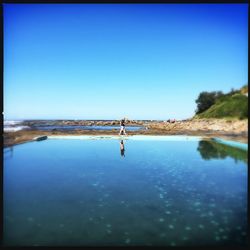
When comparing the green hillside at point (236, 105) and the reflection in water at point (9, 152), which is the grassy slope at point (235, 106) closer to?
the green hillside at point (236, 105)

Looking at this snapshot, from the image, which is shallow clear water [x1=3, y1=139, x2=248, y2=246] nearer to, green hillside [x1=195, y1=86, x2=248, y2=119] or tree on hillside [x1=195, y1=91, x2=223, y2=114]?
green hillside [x1=195, y1=86, x2=248, y2=119]

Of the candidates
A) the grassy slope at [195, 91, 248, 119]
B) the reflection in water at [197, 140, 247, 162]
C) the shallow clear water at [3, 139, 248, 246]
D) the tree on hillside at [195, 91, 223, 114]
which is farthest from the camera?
the tree on hillside at [195, 91, 223, 114]

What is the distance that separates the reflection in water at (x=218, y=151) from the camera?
14.3 meters

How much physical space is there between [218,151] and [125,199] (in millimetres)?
8903

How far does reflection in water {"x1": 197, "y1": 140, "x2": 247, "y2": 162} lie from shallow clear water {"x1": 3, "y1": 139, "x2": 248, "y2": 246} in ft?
0.20

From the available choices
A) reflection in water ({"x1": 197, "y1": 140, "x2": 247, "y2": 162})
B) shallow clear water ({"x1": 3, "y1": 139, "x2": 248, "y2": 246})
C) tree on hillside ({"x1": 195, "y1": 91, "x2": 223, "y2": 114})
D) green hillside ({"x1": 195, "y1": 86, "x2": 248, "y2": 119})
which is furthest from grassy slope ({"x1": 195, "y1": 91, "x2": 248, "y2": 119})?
tree on hillside ({"x1": 195, "y1": 91, "x2": 223, "y2": 114})

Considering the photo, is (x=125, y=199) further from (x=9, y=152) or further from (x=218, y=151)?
(x=218, y=151)

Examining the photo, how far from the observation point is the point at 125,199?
9.86 metres

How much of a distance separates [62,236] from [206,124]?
89.0ft

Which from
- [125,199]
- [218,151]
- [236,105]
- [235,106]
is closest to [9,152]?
[125,199]

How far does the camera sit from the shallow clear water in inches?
307

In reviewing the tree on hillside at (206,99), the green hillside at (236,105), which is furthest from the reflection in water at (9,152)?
the tree on hillside at (206,99)

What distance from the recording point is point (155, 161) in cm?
1585

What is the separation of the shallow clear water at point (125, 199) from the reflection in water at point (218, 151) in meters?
0.06
